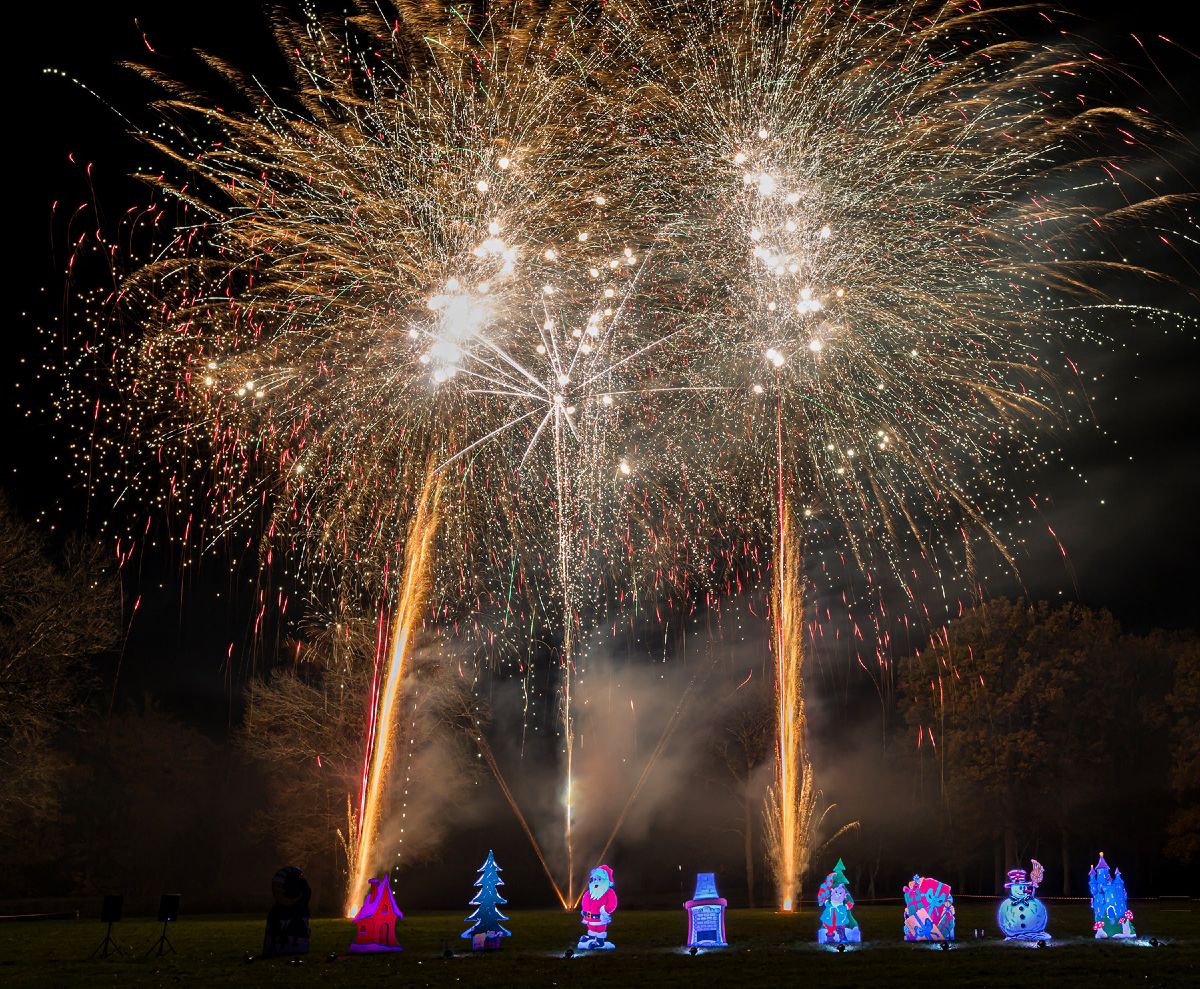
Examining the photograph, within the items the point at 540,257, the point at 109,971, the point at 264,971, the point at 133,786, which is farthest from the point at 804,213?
the point at 133,786

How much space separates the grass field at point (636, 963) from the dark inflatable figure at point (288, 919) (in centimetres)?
35

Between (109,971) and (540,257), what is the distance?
1144 centimetres

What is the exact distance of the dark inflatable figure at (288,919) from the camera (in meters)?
14.9

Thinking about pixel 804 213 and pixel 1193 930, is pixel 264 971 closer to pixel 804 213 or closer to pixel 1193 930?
pixel 804 213

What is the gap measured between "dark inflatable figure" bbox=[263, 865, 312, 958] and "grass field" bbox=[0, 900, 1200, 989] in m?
0.35

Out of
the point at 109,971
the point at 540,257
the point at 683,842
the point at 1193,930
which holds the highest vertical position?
the point at 540,257

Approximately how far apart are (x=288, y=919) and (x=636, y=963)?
5.10m

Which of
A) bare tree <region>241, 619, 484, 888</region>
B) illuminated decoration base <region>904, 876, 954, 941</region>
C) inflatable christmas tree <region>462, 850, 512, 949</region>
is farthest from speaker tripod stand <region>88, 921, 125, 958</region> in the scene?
bare tree <region>241, 619, 484, 888</region>

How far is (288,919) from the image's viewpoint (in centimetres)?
1501

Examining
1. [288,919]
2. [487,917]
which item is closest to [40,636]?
[288,919]

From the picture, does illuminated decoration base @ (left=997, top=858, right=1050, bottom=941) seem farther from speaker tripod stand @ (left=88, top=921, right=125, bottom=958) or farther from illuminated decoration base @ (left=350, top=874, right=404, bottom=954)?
speaker tripod stand @ (left=88, top=921, right=125, bottom=958)

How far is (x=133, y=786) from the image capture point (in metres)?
39.8

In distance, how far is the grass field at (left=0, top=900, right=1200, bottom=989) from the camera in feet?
37.0

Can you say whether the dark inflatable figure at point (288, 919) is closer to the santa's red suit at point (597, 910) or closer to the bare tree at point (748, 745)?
the santa's red suit at point (597, 910)
